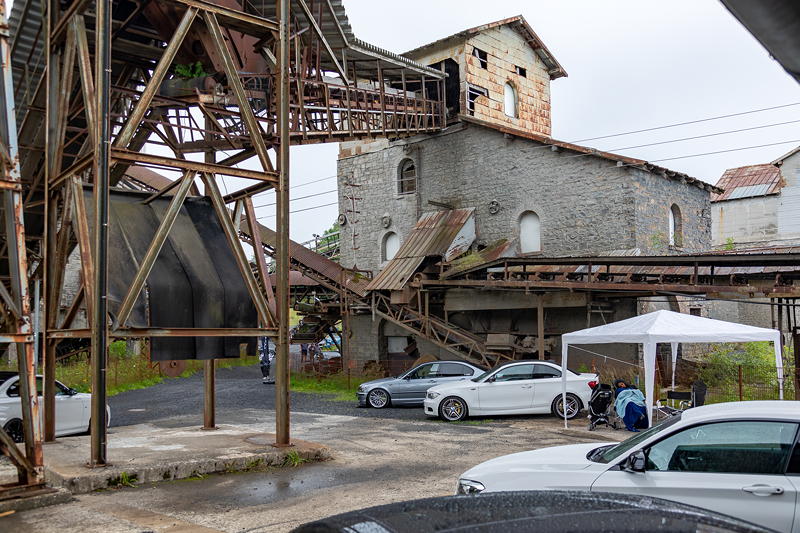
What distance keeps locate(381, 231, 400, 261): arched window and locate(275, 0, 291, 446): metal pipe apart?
18.0m

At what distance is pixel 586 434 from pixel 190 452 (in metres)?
7.88

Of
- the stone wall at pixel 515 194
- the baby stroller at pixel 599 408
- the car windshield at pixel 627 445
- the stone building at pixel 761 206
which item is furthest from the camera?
the stone building at pixel 761 206

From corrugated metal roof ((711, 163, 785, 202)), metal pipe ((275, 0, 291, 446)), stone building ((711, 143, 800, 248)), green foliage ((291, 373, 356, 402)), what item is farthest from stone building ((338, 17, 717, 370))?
corrugated metal roof ((711, 163, 785, 202))

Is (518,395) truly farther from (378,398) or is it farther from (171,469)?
(171,469)

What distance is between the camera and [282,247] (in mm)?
11195

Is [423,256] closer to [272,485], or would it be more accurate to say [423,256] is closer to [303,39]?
[303,39]

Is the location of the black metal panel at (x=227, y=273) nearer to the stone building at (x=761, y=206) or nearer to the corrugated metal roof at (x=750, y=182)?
the stone building at (x=761, y=206)

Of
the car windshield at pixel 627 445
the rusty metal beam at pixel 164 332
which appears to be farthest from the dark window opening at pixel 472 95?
the car windshield at pixel 627 445

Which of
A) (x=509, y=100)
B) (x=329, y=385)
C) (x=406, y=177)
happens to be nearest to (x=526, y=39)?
(x=509, y=100)

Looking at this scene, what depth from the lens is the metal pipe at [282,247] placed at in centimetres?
1088

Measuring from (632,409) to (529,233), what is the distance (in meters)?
12.0

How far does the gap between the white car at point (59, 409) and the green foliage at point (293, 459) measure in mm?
4565

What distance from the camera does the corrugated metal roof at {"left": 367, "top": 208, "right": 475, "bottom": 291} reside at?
2509cm

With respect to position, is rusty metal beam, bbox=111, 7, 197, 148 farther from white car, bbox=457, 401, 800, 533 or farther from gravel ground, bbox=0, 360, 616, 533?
white car, bbox=457, 401, 800, 533
